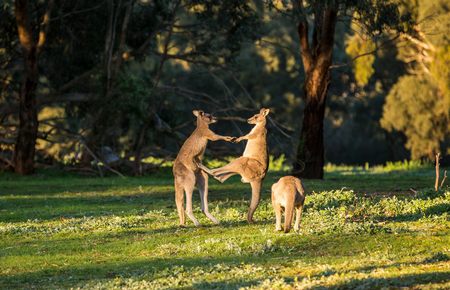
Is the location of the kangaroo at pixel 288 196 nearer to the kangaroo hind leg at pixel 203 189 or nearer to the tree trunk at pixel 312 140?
the kangaroo hind leg at pixel 203 189

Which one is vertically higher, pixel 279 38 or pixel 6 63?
pixel 279 38

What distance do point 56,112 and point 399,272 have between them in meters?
51.9

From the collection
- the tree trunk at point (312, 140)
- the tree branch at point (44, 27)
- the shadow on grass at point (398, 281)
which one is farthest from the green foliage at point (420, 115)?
the shadow on grass at point (398, 281)

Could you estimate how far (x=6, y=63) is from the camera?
3544 cm

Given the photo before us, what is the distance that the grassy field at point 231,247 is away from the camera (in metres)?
11.2

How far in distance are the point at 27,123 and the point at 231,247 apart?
60.5ft

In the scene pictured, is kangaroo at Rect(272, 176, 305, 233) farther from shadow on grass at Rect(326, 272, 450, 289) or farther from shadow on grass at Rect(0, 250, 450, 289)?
shadow on grass at Rect(326, 272, 450, 289)

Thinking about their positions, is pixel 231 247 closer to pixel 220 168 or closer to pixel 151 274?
pixel 220 168

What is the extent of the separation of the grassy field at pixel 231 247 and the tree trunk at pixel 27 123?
32.7ft

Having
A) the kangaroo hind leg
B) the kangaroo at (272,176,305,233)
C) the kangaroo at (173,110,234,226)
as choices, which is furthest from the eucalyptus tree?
the kangaroo at (272,176,305,233)

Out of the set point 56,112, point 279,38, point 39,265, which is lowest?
point 39,265

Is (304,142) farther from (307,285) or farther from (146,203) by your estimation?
(307,285)

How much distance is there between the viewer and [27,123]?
3078 centimetres

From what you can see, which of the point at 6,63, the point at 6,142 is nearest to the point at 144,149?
the point at 6,142
